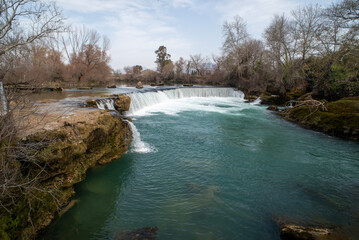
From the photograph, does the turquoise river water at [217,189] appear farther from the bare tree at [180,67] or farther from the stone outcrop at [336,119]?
the bare tree at [180,67]

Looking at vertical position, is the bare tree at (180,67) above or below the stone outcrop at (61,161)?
above

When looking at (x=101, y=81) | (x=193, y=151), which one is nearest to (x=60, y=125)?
(x=193, y=151)

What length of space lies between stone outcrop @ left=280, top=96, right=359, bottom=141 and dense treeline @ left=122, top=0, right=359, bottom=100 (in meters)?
1.18

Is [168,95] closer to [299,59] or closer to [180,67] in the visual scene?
[299,59]

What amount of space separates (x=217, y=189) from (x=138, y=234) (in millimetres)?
2341

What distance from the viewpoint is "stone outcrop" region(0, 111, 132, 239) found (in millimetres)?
3242

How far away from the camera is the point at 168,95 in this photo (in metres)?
21.6

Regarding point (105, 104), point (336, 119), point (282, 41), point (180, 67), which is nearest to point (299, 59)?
point (282, 41)

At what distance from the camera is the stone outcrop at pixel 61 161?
10.6 ft

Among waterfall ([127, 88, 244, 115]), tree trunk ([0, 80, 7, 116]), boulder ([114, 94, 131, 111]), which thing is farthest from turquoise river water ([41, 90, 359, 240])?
waterfall ([127, 88, 244, 115])

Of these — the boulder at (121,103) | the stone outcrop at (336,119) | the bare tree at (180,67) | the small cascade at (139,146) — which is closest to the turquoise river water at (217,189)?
the small cascade at (139,146)

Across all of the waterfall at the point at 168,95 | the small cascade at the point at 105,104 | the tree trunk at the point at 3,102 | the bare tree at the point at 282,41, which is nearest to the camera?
the tree trunk at the point at 3,102

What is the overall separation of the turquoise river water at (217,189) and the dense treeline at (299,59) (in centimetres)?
415

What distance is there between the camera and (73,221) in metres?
3.96
